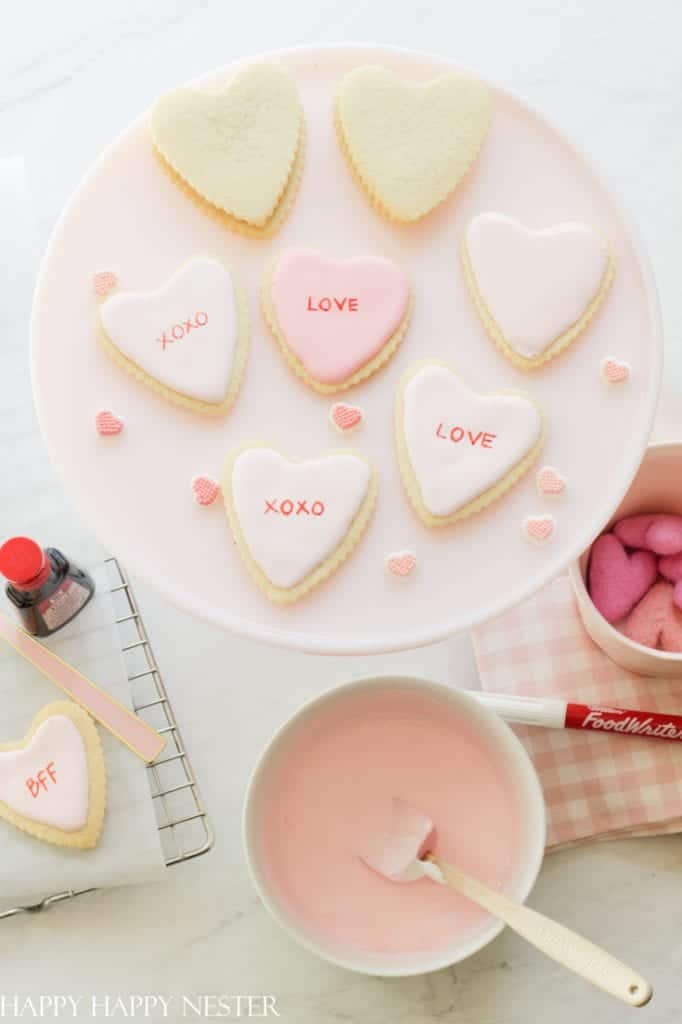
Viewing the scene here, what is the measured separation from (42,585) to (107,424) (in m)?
0.18

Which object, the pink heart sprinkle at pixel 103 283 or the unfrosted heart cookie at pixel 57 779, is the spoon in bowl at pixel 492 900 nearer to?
the unfrosted heart cookie at pixel 57 779

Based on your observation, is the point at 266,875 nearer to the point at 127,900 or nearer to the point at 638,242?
the point at 127,900

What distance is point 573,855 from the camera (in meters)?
0.78

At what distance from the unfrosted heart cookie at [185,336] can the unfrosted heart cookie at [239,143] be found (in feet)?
0.13

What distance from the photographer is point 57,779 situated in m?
0.74

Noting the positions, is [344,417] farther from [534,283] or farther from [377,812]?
[377,812]

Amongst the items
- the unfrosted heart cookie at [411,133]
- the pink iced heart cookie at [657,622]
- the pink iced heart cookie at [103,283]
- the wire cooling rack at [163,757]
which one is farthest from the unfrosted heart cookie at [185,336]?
the pink iced heart cookie at [657,622]

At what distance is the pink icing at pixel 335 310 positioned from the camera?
605mm

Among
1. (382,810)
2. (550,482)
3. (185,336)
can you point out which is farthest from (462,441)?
(382,810)

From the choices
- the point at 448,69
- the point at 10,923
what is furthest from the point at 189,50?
the point at 10,923

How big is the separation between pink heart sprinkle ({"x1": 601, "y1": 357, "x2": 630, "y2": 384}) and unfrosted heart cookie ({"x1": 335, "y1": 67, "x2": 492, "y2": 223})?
133 mm

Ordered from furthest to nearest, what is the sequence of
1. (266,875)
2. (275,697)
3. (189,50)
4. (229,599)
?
(189,50), (275,697), (266,875), (229,599)

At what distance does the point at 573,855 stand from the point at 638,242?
16.9 inches

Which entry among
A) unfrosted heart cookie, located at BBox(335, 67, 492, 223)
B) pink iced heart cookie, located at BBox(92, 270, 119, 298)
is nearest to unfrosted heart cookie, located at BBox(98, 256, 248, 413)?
pink iced heart cookie, located at BBox(92, 270, 119, 298)
